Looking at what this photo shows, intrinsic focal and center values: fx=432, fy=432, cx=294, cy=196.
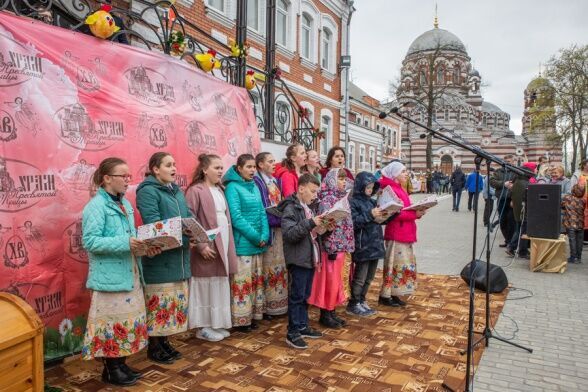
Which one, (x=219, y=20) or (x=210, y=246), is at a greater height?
(x=219, y=20)

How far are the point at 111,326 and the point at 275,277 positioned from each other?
198 centimetres

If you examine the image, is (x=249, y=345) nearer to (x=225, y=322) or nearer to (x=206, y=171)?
(x=225, y=322)

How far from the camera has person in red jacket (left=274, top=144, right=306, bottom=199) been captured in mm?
5137

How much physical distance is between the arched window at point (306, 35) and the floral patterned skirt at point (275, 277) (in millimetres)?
10721

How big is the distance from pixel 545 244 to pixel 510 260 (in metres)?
1.08

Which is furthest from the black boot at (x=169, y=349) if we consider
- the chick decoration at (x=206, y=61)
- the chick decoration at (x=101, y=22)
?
the chick decoration at (x=206, y=61)

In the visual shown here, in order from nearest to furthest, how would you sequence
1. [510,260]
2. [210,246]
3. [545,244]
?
[210,246]
[545,244]
[510,260]

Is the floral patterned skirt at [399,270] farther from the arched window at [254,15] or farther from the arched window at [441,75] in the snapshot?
the arched window at [441,75]

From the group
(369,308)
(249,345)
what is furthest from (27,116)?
(369,308)

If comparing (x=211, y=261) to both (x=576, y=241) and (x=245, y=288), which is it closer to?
(x=245, y=288)

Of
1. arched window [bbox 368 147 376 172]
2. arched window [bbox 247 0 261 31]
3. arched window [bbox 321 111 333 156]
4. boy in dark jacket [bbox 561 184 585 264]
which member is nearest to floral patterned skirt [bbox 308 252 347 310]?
boy in dark jacket [bbox 561 184 585 264]

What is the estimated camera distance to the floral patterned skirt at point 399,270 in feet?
17.8

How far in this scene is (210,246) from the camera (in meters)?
4.12

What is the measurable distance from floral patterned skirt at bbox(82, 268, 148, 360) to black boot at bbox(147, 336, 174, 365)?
0.47 meters
